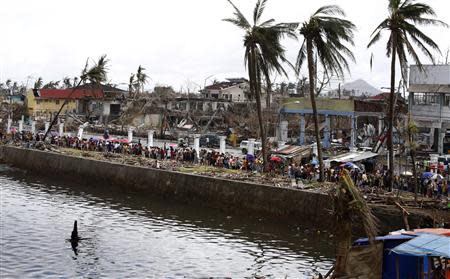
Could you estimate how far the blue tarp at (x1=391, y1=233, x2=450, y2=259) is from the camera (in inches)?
531

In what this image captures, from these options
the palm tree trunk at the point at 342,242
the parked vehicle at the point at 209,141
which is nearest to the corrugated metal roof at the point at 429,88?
the parked vehicle at the point at 209,141

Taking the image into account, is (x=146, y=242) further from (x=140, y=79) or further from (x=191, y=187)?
(x=140, y=79)

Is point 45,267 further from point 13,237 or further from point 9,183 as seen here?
point 9,183

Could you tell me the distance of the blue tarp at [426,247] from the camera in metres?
13.5

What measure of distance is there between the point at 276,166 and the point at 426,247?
25078 millimetres

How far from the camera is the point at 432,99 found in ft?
142

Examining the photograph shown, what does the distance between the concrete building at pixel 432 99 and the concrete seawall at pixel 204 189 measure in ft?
52.8

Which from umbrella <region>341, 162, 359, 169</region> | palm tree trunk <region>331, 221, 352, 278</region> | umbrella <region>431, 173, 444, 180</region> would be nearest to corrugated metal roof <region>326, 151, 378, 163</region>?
umbrella <region>341, 162, 359, 169</region>

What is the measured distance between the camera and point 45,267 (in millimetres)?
21312

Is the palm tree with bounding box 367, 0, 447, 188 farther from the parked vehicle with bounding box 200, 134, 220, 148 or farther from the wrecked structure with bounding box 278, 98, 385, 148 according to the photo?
the parked vehicle with bounding box 200, 134, 220, 148

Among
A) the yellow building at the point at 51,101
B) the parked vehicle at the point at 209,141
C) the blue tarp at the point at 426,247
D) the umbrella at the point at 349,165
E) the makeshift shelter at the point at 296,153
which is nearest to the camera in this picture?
the blue tarp at the point at 426,247

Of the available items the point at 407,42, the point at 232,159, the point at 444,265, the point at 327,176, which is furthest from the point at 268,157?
the point at 444,265

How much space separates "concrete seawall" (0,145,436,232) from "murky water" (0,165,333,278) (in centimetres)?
76

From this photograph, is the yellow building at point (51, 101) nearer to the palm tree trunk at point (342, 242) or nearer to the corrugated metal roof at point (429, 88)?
the corrugated metal roof at point (429, 88)
